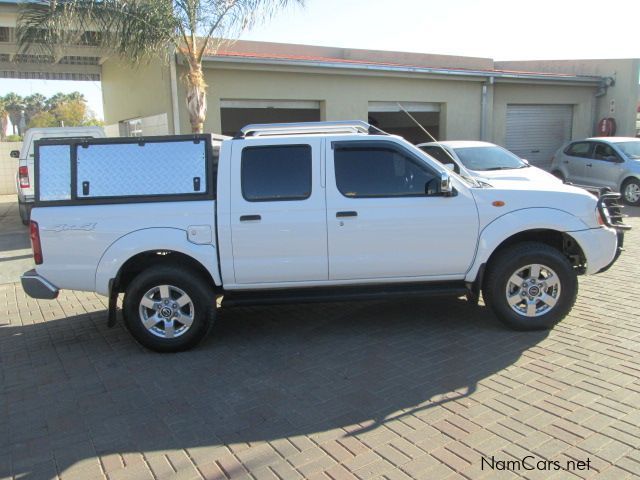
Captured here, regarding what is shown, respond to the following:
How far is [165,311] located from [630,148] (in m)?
12.8

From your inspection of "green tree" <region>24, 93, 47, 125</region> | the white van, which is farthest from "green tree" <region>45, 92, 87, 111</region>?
the white van

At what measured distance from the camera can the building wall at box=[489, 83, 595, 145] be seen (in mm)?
16344

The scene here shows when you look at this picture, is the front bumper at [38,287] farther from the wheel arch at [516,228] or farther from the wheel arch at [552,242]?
the wheel arch at [552,242]

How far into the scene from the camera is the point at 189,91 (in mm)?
10438

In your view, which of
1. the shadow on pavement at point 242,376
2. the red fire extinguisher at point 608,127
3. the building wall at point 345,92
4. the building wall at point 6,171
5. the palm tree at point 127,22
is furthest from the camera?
the building wall at point 6,171

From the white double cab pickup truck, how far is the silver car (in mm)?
8920

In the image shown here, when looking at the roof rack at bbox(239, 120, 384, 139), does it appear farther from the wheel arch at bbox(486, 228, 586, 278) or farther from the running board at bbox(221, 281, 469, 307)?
the wheel arch at bbox(486, 228, 586, 278)

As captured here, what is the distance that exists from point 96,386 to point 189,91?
7.29 m

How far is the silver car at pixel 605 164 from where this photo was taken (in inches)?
518

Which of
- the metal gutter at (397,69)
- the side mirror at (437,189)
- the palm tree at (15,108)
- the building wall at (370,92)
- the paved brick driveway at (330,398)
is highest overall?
the palm tree at (15,108)

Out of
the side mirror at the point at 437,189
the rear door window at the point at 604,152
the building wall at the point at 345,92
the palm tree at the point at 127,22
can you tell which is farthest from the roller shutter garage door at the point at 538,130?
the side mirror at the point at 437,189

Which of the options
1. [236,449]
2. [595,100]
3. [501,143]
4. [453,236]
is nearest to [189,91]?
[453,236]

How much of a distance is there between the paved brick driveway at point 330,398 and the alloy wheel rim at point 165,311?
0.77ft

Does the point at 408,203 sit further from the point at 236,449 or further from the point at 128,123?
the point at 128,123
